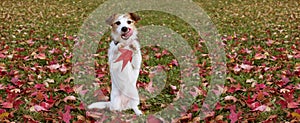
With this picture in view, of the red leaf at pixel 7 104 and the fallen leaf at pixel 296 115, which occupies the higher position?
the red leaf at pixel 7 104

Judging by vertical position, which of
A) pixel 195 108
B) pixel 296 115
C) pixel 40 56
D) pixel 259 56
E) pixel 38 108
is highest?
pixel 40 56

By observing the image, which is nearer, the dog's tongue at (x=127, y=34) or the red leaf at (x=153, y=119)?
the dog's tongue at (x=127, y=34)

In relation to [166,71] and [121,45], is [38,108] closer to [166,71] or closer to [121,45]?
[121,45]

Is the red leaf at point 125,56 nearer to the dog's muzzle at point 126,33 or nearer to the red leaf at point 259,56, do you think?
the dog's muzzle at point 126,33

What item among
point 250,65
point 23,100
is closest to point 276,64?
point 250,65

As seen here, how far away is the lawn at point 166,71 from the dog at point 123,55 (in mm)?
294

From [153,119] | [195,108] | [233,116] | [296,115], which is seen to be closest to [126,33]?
[153,119]

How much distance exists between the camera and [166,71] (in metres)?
5.25

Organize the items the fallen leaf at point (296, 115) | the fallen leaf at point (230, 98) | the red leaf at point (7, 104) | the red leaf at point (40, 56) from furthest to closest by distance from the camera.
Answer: the red leaf at point (40, 56) → the fallen leaf at point (230, 98) → the red leaf at point (7, 104) → the fallen leaf at point (296, 115)

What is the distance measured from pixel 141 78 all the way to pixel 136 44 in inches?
60.5

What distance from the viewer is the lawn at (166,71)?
12.7ft

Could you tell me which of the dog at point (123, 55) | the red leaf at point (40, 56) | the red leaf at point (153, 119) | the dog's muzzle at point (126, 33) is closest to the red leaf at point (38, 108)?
the dog at point (123, 55)

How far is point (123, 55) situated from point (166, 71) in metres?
1.92

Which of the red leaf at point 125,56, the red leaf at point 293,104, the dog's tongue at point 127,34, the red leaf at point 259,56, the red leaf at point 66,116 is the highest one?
the dog's tongue at point 127,34
